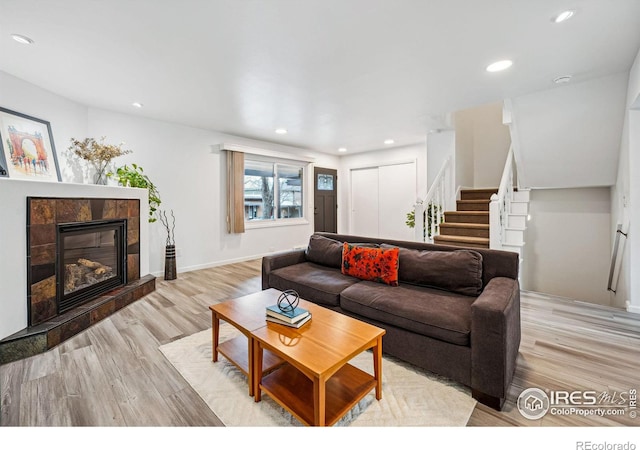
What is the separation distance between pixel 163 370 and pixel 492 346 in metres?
2.04

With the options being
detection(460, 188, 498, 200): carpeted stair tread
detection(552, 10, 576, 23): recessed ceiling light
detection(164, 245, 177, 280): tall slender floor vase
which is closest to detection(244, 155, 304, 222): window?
detection(164, 245, 177, 280): tall slender floor vase

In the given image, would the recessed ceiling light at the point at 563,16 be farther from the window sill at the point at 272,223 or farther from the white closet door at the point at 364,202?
the window sill at the point at 272,223

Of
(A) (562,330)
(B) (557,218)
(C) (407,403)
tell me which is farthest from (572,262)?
(C) (407,403)

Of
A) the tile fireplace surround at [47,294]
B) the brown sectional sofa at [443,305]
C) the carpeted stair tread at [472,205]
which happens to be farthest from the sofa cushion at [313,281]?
the carpeted stair tread at [472,205]

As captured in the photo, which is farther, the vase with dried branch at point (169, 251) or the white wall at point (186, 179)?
the vase with dried branch at point (169, 251)

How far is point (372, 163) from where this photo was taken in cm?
654

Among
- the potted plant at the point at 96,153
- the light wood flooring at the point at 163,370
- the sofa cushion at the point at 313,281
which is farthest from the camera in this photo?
the potted plant at the point at 96,153

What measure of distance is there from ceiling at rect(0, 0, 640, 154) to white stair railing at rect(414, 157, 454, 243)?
1214mm

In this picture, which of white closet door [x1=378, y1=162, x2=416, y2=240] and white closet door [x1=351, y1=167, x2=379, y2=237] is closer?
white closet door [x1=378, y1=162, x2=416, y2=240]

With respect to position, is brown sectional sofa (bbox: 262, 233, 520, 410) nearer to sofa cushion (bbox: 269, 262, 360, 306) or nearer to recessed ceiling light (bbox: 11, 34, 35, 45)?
sofa cushion (bbox: 269, 262, 360, 306)

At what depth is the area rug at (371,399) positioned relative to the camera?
1.46 m

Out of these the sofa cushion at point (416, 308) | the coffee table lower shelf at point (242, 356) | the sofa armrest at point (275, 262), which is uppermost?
the sofa armrest at point (275, 262)

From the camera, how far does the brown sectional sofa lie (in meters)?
1.53

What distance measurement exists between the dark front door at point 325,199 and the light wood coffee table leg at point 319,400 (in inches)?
219
